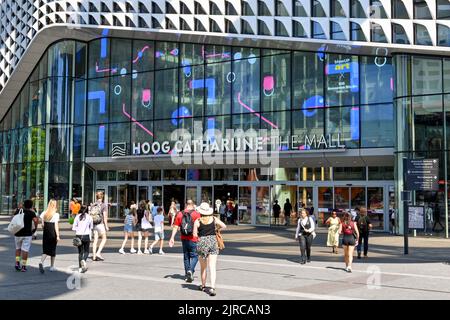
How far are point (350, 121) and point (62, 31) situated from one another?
20523 mm

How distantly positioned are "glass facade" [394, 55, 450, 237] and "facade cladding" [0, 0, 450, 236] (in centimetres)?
5

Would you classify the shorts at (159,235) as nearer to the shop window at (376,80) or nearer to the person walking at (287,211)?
the person walking at (287,211)

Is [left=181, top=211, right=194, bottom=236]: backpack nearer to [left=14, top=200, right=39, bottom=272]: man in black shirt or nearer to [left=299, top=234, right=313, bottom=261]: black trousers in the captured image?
[left=14, top=200, right=39, bottom=272]: man in black shirt

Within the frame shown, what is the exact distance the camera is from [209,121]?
34531 mm

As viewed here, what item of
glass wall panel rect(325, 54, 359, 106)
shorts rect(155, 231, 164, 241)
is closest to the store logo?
glass wall panel rect(325, 54, 359, 106)

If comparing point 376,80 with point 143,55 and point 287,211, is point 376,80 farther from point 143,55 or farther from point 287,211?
point 143,55

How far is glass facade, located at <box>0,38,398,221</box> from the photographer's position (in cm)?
3005

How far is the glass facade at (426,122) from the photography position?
2609cm

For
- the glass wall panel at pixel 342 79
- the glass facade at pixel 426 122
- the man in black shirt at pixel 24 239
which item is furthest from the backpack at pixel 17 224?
the glass wall panel at pixel 342 79

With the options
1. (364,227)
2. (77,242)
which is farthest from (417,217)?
(77,242)

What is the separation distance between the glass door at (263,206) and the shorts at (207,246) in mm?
22388

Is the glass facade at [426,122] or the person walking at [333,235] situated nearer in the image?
the person walking at [333,235]
